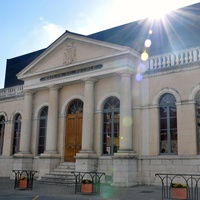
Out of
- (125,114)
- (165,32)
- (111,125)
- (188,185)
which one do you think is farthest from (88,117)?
(165,32)

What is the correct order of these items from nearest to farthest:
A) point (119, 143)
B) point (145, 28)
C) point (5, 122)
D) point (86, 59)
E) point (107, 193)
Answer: point (107, 193) → point (119, 143) → point (86, 59) → point (145, 28) → point (5, 122)

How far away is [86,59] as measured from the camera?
16.3 m

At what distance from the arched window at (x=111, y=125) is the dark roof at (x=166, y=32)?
3.23 m

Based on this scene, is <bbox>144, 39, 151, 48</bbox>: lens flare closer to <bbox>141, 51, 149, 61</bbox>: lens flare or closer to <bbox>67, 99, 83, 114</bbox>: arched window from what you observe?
<bbox>141, 51, 149, 61</bbox>: lens flare

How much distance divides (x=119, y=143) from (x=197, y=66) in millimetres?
5261

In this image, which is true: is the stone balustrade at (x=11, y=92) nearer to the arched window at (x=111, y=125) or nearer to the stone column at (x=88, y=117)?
the stone column at (x=88, y=117)

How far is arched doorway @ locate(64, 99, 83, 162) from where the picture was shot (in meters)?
17.0

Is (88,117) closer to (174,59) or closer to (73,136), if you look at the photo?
(73,136)

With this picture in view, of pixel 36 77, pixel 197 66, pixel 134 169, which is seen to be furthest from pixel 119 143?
pixel 36 77

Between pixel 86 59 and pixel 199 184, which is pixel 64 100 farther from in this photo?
pixel 199 184

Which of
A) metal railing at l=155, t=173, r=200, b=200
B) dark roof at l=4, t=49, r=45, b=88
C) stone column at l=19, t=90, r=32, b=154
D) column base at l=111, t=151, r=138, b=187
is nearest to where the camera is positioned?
metal railing at l=155, t=173, r=200, b=200

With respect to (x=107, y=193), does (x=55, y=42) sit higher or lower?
higher

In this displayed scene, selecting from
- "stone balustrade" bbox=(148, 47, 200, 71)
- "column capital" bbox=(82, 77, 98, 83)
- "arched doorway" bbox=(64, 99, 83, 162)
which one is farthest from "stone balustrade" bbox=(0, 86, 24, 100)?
"stone balustrade" bbox=(148, 47, 200, 71)

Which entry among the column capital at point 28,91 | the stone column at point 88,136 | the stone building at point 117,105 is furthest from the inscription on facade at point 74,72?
the column capital at point 28,91
